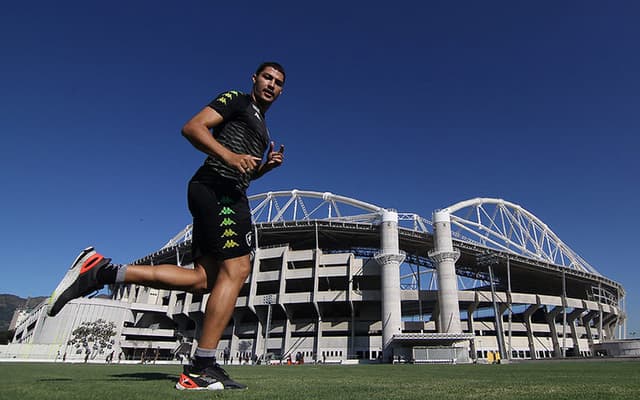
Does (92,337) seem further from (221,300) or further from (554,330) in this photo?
(554,330)

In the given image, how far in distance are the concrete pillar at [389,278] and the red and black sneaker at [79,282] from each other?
149 ft

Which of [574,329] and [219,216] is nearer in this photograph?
[219,216]

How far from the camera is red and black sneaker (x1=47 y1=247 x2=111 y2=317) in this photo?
3.19 meters

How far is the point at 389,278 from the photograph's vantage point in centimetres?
4788

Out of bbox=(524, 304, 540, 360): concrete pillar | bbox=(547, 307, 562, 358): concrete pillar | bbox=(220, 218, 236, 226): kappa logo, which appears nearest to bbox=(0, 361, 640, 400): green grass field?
bbox=(220, 218, 236, 226): kappa logo

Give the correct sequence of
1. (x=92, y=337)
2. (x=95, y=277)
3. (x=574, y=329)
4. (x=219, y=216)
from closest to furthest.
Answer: (x=95, y=277), (x=219, y=216), (x=92, y=337), (x=574, y=329)

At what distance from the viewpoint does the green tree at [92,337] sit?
54.2m

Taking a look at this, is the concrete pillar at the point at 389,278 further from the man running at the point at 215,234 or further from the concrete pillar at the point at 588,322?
the man running at the point at 215,234

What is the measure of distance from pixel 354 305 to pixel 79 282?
2157 inches

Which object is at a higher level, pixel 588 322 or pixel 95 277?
pixel 588 322

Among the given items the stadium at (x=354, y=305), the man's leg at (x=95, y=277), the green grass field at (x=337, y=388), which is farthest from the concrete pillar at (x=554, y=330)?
the man's leg at (x=95, y=277)

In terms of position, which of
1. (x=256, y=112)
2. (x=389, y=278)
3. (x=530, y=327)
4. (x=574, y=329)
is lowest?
(x=256, y=112)

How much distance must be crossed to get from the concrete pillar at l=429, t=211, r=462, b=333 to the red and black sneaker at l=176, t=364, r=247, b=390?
156 feet

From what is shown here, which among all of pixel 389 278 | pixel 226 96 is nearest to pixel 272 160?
pixel 226 96
